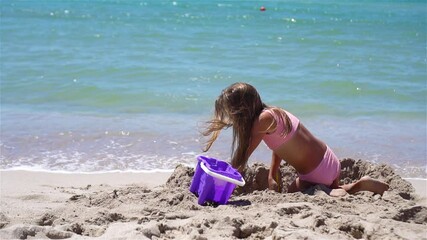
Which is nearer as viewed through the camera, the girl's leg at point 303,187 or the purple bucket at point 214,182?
the purple bucket at point 214,182

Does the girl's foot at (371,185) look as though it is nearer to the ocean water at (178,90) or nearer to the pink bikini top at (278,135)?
the pink bikini top at (278,135)

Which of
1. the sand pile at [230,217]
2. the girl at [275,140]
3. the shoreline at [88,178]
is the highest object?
the girl at [275,140]

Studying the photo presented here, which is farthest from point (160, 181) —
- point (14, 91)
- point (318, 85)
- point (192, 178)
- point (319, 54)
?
point (319, 54)

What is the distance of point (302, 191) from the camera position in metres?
4.29

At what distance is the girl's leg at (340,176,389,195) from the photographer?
4.21 metres

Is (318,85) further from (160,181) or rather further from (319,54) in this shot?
(160,181)

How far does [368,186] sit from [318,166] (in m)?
0.36

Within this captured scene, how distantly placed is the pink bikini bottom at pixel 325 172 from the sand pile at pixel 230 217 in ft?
0.33

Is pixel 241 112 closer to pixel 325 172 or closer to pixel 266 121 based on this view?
pixel 266 121

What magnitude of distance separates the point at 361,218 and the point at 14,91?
20.9ft

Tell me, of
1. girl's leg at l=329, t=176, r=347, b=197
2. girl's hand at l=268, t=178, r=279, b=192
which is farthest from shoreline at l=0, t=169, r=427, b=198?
girl's hand at l=268, t=178, r=279, b=192

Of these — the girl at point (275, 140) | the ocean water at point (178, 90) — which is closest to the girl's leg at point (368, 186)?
the girl at point (275, 140)

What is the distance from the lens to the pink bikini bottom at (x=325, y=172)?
4281 millimetres

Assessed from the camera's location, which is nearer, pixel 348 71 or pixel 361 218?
pixel 361 218
